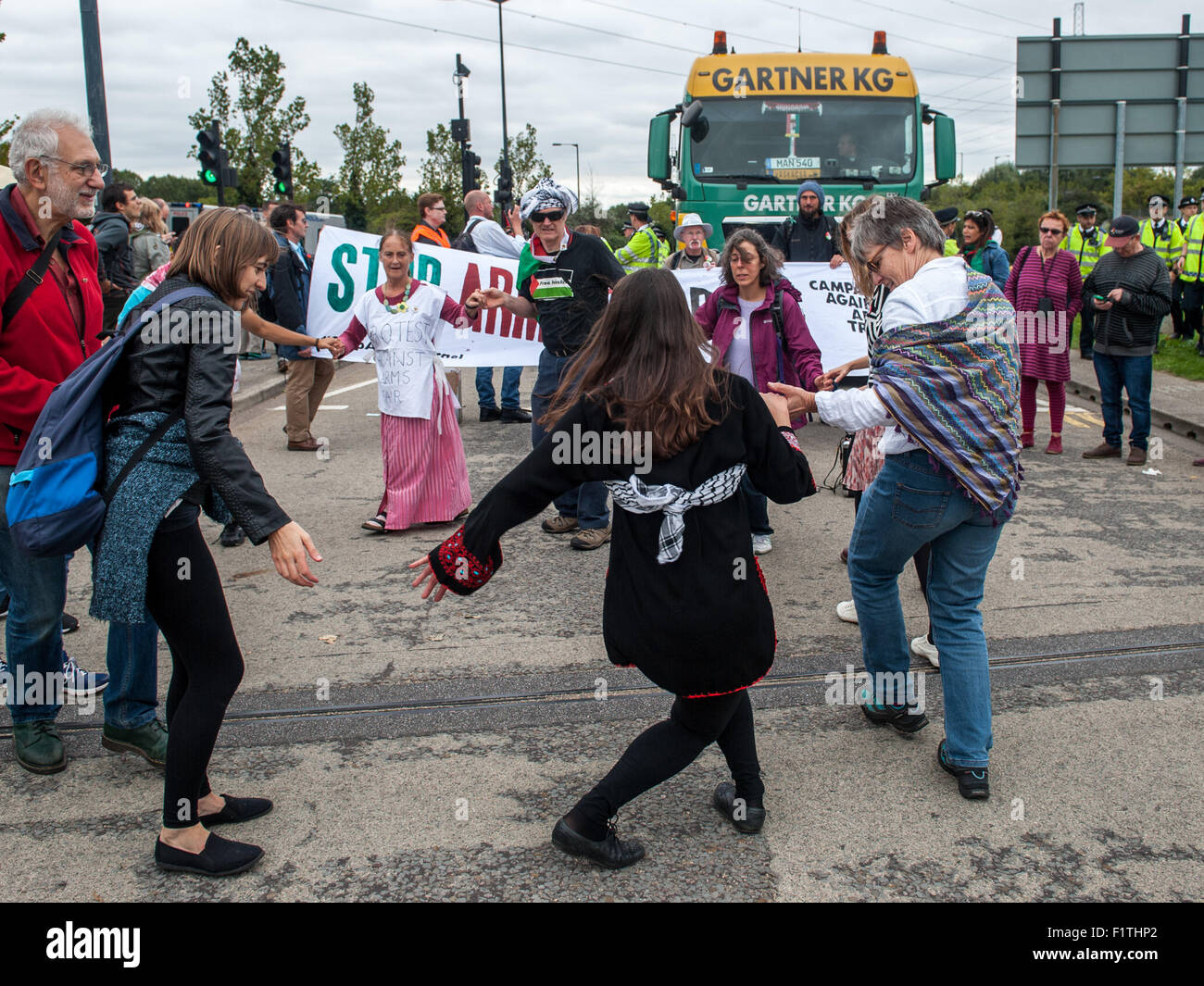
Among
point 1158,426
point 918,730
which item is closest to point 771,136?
point 1158,426

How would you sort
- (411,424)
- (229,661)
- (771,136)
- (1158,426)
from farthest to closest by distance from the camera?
(771,136), (1158,426), (411,424), (229,661)

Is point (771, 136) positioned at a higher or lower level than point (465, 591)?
higher

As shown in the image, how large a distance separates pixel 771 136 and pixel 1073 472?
498cm

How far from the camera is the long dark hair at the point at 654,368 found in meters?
2.82

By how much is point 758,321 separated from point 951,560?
271 centimetres

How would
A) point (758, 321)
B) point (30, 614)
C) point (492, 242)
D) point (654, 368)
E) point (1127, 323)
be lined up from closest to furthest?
point (654, 368) < point (30, 614) < point (758, 321) < point (1127, 323) < point (492, 242)

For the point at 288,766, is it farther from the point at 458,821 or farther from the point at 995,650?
the point at 995,650

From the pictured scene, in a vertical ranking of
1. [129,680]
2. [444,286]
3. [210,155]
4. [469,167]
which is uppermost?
[469,167]

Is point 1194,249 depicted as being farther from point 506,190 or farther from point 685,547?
point 506,190

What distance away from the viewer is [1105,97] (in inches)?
625

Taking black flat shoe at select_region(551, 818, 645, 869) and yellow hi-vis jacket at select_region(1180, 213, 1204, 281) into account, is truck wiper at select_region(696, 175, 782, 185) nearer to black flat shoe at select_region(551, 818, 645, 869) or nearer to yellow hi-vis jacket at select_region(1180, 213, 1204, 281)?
yellow hi-vis jacket at select_region(1180, 213, 1204, 281)

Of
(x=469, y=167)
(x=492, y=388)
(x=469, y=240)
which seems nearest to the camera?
(x=469, y=240)

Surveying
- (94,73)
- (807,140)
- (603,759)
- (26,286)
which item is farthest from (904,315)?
(94,73)

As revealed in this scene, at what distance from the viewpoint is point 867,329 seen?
404 centimetres
